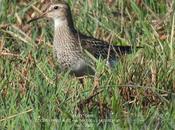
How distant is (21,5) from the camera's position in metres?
9.97

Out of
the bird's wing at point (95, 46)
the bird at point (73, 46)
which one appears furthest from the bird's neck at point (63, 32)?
the bird's wing at point (95, 46)

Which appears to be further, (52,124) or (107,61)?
(107,61)

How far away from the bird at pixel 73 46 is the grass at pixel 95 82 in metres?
0.14

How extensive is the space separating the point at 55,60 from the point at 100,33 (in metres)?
0.97

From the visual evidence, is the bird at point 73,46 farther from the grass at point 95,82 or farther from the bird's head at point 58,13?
the grass at point 95,82

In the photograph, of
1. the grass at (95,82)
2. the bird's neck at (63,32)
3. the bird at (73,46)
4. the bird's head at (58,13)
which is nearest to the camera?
the grass at (95,82)

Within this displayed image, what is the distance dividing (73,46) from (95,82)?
1947 mm

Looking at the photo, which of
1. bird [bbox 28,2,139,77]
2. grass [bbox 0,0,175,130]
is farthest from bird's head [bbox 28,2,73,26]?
grass [bbox 0,0,175,130]

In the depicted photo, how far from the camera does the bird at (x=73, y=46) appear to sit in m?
8.08

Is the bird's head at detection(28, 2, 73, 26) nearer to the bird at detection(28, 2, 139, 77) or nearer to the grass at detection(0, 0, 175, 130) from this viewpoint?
the bird at detection(28, 2, 139, 77)

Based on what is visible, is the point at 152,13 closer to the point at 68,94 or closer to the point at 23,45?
the point at 23,45

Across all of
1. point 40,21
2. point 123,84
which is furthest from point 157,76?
point 40,21

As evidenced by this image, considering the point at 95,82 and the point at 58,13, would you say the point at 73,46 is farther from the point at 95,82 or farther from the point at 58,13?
the point at 95,82

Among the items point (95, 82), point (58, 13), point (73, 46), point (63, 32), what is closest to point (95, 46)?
point (73, 46)
